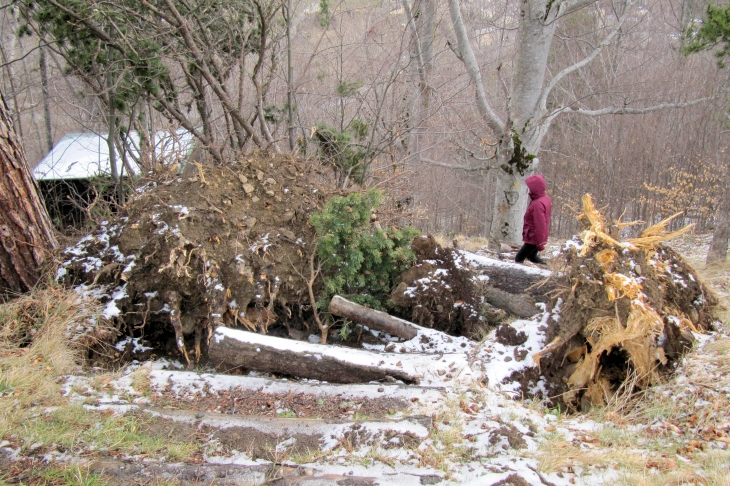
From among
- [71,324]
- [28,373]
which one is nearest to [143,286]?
[71,324]

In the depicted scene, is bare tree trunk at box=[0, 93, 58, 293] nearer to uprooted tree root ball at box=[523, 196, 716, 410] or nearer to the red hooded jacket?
uprooted tree root ball at box=[523, 196, 716, 410]

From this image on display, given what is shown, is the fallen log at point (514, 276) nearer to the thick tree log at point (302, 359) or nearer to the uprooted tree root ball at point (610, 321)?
the uprooted tree root ball at point (610, 321)

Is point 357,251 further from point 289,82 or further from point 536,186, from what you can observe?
point 289,82

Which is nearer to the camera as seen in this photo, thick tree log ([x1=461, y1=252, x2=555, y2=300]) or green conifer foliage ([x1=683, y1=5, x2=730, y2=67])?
thick tree log ([x1=461, y1=252, x2=555, y2=300])

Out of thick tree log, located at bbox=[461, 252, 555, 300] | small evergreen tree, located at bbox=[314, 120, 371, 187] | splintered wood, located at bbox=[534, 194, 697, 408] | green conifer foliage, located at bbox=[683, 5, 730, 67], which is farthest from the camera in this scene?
small evergreen tree, located at bbox=[314, 120, 371, 187]

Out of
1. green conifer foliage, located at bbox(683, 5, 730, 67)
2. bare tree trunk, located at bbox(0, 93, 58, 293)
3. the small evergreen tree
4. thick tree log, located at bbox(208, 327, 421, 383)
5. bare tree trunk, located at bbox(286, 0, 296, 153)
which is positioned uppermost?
green conifer foliage, located at bbox(683, 5, 730, 67)

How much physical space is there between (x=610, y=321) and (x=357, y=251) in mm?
2533

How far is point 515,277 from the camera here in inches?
228

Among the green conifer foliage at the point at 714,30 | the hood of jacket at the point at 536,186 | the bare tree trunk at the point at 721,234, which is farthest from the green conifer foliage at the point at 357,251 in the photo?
the bare tree trunk at the point at 721,234

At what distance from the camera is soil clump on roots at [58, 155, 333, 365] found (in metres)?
4.77

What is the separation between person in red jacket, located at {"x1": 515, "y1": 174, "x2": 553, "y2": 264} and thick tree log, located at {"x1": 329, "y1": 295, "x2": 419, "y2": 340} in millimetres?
2867

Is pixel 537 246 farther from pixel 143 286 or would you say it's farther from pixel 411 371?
pixel 143 286

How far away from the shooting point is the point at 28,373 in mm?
3664

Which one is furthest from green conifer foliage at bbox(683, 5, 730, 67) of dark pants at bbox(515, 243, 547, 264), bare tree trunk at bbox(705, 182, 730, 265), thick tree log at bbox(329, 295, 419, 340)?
thick tree log at bbox(329, 295, 419, 340)
